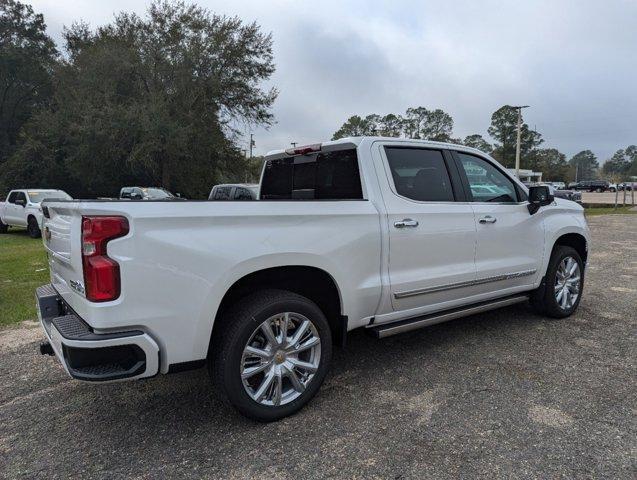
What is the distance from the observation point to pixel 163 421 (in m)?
3.12

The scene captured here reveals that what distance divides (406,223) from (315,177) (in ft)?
3.14

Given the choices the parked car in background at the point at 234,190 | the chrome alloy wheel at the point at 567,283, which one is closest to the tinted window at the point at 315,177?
the chrome alloy wheel at the point at 567,283

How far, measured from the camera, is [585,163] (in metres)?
147

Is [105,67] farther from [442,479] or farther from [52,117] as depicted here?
[442,479]

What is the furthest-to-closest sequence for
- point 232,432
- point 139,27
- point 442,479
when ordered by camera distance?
1. point 139,27
2. point 232,432
3. point 442,479

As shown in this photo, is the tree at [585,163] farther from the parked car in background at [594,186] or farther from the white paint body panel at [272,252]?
the white paint body panel at [272,252]

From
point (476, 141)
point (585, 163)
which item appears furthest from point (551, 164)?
point (585, 163)

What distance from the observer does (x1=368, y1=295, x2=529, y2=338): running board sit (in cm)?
358

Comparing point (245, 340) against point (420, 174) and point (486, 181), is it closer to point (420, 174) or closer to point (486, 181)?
point (420, 174)

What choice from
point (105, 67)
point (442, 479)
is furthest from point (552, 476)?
point (105, 67)

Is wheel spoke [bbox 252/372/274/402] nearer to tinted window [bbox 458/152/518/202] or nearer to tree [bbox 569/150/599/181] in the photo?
tinted window [bbox 458/152/518/202]

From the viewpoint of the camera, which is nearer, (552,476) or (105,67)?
(552,476)

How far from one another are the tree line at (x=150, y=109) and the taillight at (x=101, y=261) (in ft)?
83.1

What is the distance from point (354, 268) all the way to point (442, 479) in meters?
1.40
